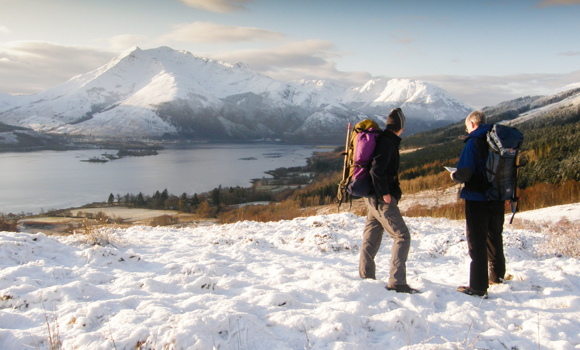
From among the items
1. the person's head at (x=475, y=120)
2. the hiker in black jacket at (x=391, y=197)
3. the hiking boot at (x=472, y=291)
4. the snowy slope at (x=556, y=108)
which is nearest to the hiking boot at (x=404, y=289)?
the hiker in black jacket at (x=391, y=197)

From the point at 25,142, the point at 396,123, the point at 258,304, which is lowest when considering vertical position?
the point at 258,304

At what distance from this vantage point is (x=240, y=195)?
51.1m

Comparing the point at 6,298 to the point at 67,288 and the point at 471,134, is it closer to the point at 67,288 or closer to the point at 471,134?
the point at 67,288

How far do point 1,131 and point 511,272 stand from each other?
202578 mm

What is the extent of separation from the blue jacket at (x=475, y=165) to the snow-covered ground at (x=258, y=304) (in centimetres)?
132

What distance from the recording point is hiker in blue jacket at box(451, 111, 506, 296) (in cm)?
376

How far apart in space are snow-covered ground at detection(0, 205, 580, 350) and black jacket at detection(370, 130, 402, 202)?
1.28 m

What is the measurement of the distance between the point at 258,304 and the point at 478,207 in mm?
2899

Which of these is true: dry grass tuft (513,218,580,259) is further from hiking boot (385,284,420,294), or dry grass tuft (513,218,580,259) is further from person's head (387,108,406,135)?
person's head (387,108,406,135)

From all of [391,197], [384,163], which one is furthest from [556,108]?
[384,163]

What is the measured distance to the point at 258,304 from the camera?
3.48 m

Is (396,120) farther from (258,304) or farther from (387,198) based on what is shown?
(258,304)

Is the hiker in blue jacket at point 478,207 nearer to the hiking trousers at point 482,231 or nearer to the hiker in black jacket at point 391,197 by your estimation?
the hiking trousers at point 482,231

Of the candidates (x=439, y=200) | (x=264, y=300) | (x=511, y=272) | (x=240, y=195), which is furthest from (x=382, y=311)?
(x=240, y=195)
